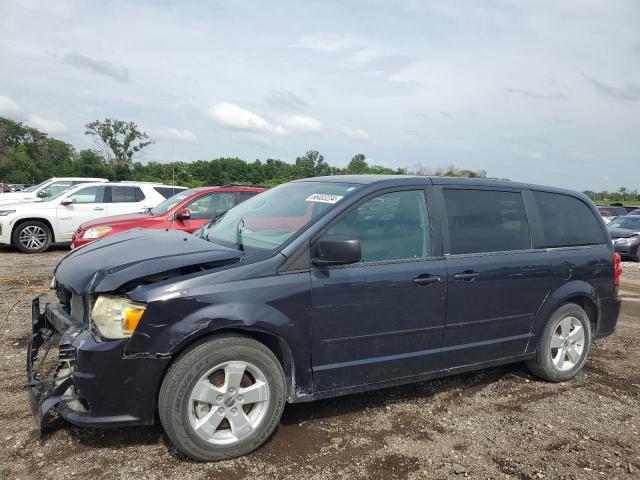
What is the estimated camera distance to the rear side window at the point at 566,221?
456 cm

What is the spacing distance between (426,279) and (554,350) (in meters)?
1.75

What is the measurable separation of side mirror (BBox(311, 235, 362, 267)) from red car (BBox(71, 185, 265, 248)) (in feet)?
16.3

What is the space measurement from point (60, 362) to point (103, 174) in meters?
65.7

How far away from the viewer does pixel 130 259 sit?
3.18m

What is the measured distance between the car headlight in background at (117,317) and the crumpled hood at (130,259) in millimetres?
92

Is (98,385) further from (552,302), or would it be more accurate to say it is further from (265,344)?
(552,302)

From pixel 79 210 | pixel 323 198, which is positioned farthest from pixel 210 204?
pixel 323 198

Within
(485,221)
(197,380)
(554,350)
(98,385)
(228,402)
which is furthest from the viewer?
(554,350)

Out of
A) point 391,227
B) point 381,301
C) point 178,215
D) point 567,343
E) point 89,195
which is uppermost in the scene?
point 391,227

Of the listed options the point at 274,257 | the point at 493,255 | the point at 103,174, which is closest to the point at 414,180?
the point at 493,255

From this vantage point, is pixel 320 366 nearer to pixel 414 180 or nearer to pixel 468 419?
pixel 468 419

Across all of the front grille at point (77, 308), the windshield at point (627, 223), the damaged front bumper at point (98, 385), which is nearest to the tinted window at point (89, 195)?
the front grille at point (77, 308)

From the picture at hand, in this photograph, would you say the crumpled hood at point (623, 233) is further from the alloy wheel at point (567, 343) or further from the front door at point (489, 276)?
the front door at point (489, 276)

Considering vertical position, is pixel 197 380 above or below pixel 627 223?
below
